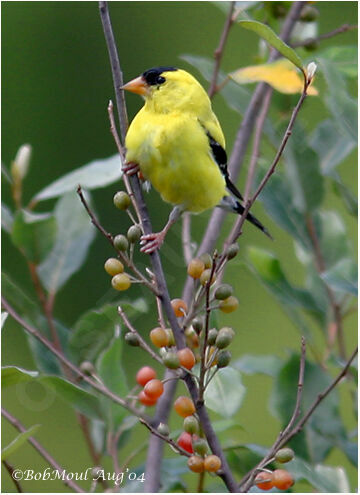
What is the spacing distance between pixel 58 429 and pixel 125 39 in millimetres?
1563

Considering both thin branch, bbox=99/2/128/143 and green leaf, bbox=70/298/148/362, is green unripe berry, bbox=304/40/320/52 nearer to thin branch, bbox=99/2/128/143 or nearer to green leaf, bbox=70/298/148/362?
green leaf, bbox=70/298/148/362

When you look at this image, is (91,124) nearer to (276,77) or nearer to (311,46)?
(311,46)

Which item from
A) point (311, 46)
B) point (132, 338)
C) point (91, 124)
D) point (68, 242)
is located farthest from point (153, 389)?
point (91, 124)

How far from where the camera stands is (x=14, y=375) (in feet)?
3.81

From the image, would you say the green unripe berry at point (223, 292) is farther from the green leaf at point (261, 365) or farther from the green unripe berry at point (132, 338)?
the green leaf at point (261, 365)

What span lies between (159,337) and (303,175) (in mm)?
756

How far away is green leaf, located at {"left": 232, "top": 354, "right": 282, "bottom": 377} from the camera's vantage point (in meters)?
1.57

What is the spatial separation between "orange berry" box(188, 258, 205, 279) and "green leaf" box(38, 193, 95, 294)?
567 millimetres

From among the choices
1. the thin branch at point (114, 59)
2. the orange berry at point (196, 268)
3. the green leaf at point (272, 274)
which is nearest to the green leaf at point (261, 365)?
the green leaf at point (272, 274)

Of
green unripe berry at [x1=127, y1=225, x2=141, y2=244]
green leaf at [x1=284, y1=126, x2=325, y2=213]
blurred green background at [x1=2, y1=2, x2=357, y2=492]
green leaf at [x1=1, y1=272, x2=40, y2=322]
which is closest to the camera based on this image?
green unripe berry at [x1=127, y1=225, x2=141, y2=244]

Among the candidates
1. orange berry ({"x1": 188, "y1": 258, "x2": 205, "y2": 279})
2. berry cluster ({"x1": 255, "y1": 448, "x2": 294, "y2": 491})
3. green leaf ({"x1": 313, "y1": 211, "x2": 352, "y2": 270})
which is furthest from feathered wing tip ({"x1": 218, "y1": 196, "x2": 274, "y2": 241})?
berry cluster ({"x1": 255, "y1": 448, "x2": 294, "y2": 491})

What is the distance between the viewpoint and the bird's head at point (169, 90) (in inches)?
62.9

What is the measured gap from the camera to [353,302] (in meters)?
1.77

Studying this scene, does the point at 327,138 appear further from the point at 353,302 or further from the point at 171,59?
the point at 171,59
